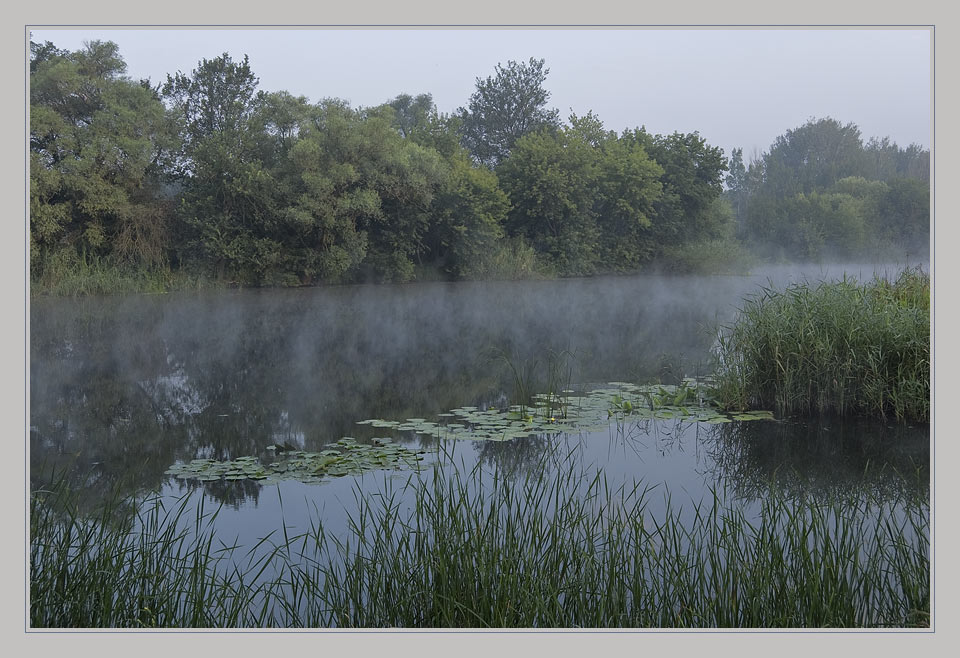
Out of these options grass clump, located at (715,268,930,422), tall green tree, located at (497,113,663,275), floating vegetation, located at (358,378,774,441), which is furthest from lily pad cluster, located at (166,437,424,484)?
tall green tree, located at (497,113,663,275)

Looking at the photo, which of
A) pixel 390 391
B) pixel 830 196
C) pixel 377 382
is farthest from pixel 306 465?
pixel 830 196

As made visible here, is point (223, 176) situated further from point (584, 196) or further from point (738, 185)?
point (738, 185)

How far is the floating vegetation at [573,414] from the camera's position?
14.5 ft

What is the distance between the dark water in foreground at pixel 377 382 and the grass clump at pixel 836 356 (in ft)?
0.67

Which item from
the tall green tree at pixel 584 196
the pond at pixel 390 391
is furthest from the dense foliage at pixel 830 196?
the tall green tree at pixel 584 196

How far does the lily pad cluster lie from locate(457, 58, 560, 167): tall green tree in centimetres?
249

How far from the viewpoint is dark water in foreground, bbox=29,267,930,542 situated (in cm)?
368

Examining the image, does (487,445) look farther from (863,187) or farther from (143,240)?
(143,240)

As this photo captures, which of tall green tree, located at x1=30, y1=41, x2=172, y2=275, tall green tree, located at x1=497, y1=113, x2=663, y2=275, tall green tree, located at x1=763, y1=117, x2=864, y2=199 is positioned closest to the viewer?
tall green tree, located at x1=30, y1=41, x2=172, y2=275

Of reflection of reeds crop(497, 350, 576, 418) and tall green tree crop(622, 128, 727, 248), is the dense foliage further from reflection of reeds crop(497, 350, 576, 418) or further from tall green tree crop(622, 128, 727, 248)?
reflection of reeds crop(497, 350, 576, 418)

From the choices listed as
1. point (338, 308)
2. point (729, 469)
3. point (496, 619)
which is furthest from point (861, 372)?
point (338, 308)

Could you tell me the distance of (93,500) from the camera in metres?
3.42

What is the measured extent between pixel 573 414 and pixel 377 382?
1.89m

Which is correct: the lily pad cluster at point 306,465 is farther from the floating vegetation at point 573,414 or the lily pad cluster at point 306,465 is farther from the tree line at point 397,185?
the tree line at point 397,185
